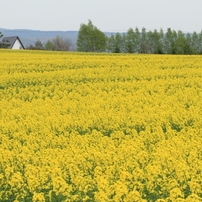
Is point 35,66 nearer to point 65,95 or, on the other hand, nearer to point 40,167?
point 65,95

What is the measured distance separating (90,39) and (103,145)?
10768cm

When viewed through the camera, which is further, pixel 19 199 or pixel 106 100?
pixel 106 100

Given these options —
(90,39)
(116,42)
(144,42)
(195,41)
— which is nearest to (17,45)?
(90,39)

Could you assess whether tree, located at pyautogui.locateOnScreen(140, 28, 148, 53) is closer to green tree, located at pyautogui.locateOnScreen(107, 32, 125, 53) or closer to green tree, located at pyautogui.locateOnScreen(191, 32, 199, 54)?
green tree, located at pyautogui.locateOnScreen(107, 32, 125, 53)

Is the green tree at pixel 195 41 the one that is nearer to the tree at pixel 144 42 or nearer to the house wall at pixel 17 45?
the tree at pixel 144 42

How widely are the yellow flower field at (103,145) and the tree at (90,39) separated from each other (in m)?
94.3

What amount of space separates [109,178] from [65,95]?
411 inches

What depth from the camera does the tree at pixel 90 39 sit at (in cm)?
11425

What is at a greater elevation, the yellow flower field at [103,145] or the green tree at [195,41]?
the green tree at [195,41]

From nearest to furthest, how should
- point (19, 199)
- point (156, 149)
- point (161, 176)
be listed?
1. point (19, 199)
2. point (161, 176)
3. point (156, 149)

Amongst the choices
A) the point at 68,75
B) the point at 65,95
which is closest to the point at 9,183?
the point at 65,95

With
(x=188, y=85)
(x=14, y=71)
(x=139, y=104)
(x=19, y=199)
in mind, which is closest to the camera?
(x=19, y=199)

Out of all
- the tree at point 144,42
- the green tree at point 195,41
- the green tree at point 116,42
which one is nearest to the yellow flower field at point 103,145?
the green tree at point 195,41

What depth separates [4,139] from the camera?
10.4m
